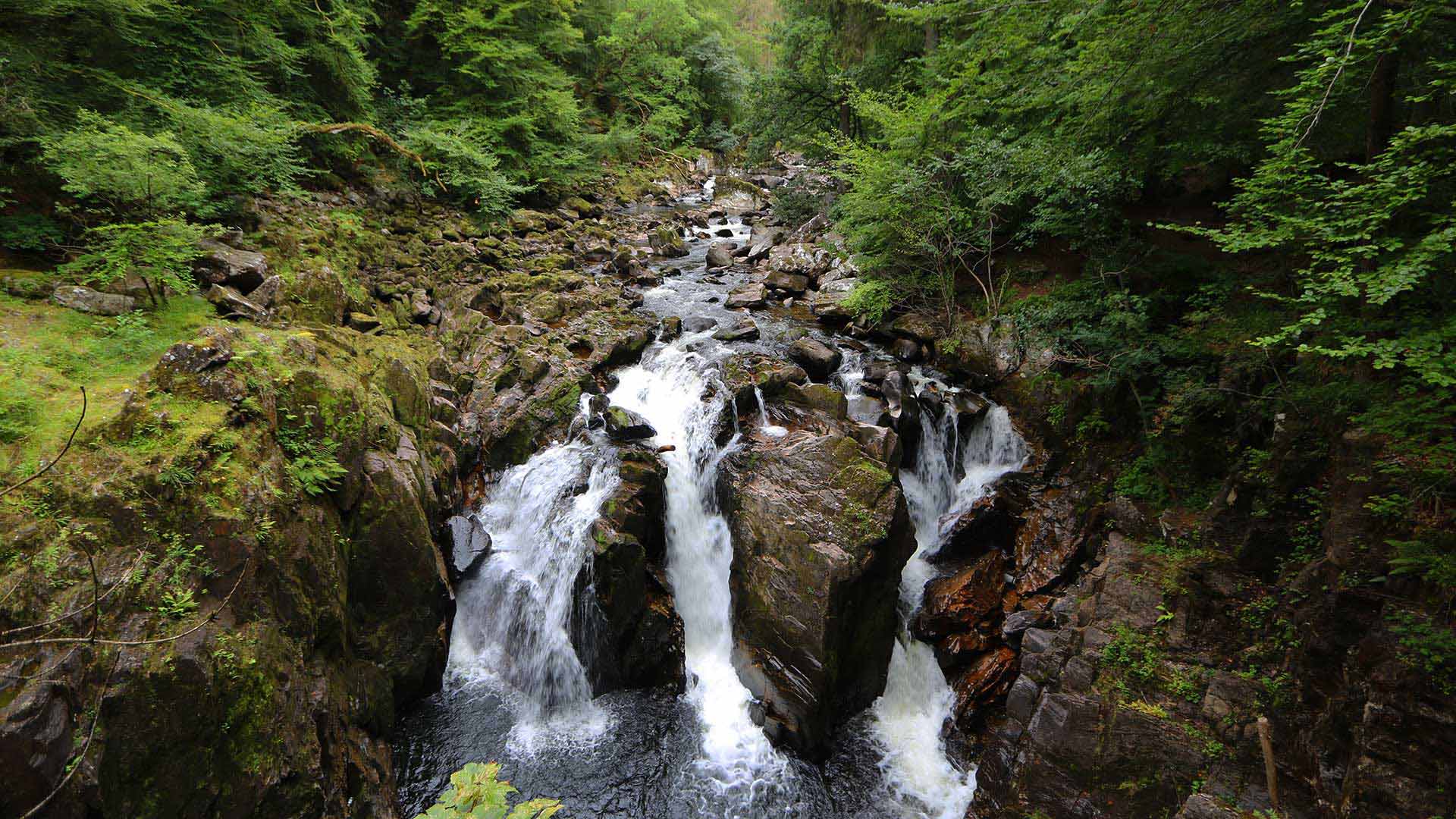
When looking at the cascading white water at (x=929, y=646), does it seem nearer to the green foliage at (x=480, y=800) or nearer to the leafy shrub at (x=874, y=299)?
the leafy shrub at (x=874, y=299)

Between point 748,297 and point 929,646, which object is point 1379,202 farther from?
point 748,297

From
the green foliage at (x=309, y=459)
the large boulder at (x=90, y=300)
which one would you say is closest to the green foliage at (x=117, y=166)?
the large boulder at (x=90, y=300)

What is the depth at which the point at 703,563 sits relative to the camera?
8.43 m

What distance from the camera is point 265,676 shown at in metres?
4.36

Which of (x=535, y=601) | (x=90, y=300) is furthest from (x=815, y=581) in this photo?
(x=90, y=300)

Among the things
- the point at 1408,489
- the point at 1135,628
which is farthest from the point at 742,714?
the point at 1408,489

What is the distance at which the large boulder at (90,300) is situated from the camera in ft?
17.8

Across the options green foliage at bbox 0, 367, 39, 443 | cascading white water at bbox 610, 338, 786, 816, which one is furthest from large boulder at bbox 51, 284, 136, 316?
cascading white water at bbox 610, 338, 786, 816

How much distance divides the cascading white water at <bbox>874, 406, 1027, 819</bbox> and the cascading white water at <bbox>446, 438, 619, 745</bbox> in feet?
13.5

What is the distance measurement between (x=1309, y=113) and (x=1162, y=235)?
541cm

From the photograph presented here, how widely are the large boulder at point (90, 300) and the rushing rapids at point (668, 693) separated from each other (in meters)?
4.71

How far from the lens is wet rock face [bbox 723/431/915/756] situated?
7.03 m

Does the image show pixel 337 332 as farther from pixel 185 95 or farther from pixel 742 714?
pixel 742 714

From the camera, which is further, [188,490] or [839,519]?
[839,519]
